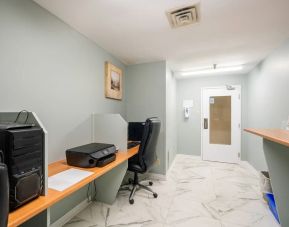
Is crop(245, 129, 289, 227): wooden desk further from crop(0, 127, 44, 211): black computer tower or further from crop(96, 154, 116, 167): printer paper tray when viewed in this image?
crop(0, 127, 44, 211): black computer tower

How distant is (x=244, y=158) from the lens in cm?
396

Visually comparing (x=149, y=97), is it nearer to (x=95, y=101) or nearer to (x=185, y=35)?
(x=95, y=101)

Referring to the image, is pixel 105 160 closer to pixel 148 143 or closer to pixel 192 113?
pixel 148 143

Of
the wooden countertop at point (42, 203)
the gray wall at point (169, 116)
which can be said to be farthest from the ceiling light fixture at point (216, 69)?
the wooden countertop at point (42, 203)

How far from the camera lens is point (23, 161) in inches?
36.0

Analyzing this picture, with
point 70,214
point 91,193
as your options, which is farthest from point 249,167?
point 70,214

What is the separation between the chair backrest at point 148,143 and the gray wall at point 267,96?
5.93ft

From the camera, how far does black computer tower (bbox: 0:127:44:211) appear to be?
2.82 feet

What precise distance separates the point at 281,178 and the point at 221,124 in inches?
102

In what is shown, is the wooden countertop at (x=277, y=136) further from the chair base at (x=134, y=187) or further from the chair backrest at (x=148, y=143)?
the chair base at (x=134, y=187)

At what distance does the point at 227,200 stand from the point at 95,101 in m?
2.39

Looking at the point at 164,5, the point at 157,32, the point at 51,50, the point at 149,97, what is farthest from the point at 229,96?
the point at 51,50

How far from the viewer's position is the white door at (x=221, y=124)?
397 cm

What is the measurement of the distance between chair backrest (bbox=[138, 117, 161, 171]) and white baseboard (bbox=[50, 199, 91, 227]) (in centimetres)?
91
